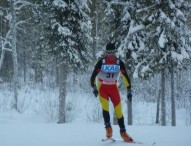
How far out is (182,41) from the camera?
15.1 meters

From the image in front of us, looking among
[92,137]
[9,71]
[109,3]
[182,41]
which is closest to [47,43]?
[109,3]

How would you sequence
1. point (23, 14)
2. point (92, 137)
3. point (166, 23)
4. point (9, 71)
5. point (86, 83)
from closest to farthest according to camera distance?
point (92, 137), point (166, 23), point (23, 14), point (86, 83), point (9, 71)

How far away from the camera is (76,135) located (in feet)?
28.9

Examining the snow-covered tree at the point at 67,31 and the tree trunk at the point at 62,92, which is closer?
the snow-covered tree at the point at 67,31

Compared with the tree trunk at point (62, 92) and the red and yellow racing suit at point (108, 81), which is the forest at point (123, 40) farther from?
the red and yellow racing suit at point (108, 81)

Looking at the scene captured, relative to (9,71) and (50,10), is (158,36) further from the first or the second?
(9,71)

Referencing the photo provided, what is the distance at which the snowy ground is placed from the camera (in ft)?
26.0

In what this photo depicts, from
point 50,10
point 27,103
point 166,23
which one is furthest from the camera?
point 27,103

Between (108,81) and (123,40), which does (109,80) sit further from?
(123,40)

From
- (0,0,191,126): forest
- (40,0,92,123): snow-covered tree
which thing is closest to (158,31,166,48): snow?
(0,0,191,126): forest

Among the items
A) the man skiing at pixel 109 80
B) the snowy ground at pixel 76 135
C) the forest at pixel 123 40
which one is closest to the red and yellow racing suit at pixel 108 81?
the man skiing at pixel 109 80

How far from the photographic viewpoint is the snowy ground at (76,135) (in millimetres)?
7918

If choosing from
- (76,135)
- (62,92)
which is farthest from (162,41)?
(76,135)

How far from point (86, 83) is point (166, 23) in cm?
1414
